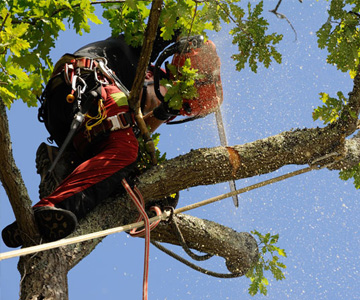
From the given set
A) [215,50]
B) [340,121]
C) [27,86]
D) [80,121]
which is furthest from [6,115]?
[340,121]

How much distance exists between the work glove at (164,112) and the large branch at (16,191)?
5.70 feet

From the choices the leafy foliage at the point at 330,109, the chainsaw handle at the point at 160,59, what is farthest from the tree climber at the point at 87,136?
the leafy foliage at the point at 330,109

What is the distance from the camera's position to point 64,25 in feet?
20.1

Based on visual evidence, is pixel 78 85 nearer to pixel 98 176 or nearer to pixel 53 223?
pixel 98 176

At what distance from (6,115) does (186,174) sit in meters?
1.88

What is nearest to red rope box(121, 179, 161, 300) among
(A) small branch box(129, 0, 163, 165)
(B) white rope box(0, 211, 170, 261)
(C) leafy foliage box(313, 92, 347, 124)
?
(B) white rope box(0, 211, 170, 261)

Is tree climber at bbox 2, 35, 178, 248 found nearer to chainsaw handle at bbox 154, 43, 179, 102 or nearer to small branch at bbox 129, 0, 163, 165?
small branch at bbox 129, 0, 163, 165

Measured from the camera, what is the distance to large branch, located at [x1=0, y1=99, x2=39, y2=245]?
456 centimetres

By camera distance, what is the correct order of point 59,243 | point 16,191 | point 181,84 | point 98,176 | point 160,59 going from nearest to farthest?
point 59,243 → point 16,191 → point 98,176 → point 181,84 → point 160,59

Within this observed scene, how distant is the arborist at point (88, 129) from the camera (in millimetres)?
4828

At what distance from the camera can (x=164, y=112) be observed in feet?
19.5

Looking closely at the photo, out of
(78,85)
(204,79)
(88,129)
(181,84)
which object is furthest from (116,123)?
(204,79)

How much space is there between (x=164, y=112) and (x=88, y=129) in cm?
93

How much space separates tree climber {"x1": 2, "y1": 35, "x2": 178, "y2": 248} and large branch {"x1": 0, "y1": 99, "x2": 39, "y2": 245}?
0.09 m
